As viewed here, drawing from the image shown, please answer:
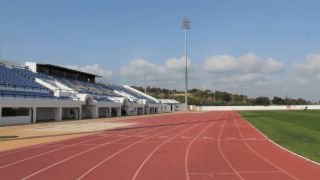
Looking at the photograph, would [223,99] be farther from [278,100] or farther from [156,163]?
[156,163]

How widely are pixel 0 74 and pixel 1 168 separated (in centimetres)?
3742

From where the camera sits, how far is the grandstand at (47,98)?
41.0 m

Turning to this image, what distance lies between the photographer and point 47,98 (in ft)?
154

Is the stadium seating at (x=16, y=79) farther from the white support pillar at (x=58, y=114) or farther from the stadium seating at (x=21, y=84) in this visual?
the white support pillar at (x=58, y=114)

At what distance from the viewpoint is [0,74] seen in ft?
157

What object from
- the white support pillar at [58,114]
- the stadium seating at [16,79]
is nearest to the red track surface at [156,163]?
the stadium seating at [16,79]

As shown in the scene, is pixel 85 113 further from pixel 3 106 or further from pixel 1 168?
pixel 1 168

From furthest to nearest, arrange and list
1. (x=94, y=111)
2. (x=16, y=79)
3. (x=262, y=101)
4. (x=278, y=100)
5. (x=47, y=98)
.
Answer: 1. (x=278, y=100)
2. (x=262, y=101)
3. (x=94, y=111)
4. (x=16, y=79)
5. (x=47, y=98)

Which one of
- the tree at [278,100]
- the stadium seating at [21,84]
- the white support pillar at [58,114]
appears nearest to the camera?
the stadium seating at [21,84]

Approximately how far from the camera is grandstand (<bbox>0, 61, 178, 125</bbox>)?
41000 millimetres

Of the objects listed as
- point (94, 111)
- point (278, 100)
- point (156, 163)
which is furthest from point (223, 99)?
point (156, 163)

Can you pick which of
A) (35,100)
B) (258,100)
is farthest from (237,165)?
(258,100)

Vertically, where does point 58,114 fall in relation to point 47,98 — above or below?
below

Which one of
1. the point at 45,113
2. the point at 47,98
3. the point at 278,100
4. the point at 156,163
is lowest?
the point at 156,163
